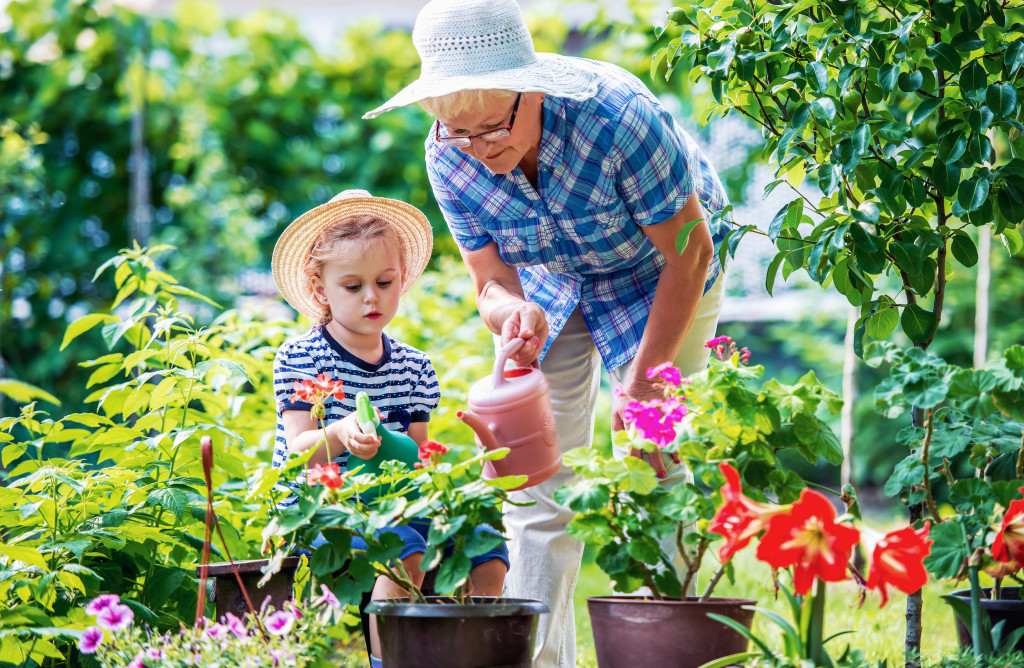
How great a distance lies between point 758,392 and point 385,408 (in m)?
0.94

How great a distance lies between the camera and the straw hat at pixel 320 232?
219 cm

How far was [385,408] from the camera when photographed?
2.14 m

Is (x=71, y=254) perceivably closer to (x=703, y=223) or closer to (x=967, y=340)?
(x=703, y=223)

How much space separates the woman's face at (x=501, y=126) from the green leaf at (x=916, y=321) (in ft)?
2.62

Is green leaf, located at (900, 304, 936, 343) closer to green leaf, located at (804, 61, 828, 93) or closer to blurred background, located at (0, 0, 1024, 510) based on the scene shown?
green leaf, located at (804, 61, 828, 93)

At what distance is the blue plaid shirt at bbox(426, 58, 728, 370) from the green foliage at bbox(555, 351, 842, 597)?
55 centimetres

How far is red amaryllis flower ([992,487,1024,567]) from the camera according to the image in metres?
1.39

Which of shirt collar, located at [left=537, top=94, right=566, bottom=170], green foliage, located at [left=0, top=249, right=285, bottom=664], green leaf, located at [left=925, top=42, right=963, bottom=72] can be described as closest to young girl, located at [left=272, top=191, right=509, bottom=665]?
green foliage, located at [left=0, top=249, right=285, bottom=664]

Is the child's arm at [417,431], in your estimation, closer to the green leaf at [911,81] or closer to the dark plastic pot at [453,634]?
the dark plastic pot at [453,634]

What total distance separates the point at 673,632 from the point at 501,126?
38.8 inches

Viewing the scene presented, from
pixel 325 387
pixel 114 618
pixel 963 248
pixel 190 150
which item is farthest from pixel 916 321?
pixel 190 150

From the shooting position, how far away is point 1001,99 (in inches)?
60.5

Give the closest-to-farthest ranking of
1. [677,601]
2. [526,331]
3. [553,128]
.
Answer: [677,601] < [526,331] < [553,128]

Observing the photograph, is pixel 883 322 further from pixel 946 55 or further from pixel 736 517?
pixel 736 517
